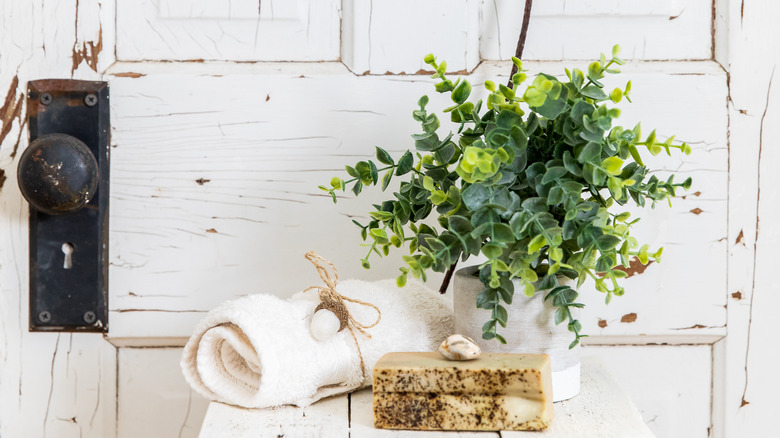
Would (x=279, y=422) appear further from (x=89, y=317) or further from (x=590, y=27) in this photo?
(x=590, y=27)

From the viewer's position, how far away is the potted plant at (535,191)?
509 millimetres

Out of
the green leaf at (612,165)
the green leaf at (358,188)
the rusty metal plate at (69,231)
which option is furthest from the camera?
the rusty metal plate at (69,231)

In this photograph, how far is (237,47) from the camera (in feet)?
2.43

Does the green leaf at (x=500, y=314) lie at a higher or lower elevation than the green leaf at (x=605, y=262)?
lower

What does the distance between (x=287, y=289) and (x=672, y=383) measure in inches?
18.2

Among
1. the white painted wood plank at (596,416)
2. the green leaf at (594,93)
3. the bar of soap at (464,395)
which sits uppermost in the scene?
the green leaf at (594,93)

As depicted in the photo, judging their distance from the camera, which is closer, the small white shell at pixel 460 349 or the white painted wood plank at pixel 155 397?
the small white shell at pixel 460 349

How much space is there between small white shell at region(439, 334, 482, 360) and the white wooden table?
59mm

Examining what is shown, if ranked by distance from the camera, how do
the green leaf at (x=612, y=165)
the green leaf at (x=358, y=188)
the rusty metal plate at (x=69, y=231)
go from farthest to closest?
the rusty metal plate at (x=69, y=231) < the green leaf at (x=358, y=188) < the green leaf at (x=612, y=165)

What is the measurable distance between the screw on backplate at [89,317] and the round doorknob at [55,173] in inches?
4.7

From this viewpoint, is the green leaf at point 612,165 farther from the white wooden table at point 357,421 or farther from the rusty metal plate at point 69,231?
the rusty metal plate at point 69,231

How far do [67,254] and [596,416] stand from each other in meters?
0.58

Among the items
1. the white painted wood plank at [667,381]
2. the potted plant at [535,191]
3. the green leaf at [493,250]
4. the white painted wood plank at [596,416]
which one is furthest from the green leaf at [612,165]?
the white painted wood plank at [667,381]

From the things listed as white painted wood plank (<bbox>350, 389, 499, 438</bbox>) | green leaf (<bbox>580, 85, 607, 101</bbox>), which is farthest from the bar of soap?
green leaf (<bbox>580, 85, 607, 101</bbox>)
